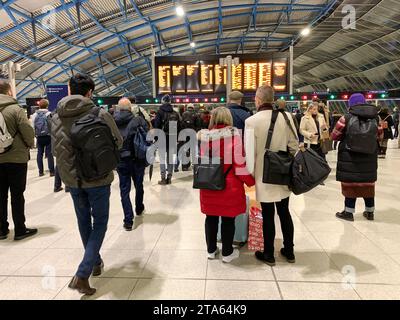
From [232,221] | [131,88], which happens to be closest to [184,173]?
[232,221]

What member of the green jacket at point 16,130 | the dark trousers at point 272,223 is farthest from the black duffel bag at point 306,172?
the green jacket at point 16,130

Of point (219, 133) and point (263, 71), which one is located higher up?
point (263, 71)

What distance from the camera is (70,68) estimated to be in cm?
2209

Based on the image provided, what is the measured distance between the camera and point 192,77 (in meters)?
10.0

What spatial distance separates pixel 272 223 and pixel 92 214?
61.3 inches

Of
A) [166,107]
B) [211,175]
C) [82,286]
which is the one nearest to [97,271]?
[82,286]

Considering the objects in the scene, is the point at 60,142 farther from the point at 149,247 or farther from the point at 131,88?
the point at 131,88

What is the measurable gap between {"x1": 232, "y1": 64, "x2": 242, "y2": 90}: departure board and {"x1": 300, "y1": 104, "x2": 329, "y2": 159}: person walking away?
3953mm

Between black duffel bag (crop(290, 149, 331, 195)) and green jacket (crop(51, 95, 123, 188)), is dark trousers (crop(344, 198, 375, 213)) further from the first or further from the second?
green jacket (crop(51, 95, 123, 188))

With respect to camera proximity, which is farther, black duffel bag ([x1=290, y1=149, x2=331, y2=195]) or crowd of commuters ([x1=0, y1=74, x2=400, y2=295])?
black duffel bag ([x1=290, y1=149, x2=331, y2=195])

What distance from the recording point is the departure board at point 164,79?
10047mm

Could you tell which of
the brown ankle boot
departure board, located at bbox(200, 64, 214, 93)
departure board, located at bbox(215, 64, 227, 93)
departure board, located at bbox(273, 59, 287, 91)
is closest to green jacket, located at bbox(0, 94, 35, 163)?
the brown ankle boot

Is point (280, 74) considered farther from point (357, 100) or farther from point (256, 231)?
point (256, 231)

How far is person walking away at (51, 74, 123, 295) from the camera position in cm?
238
